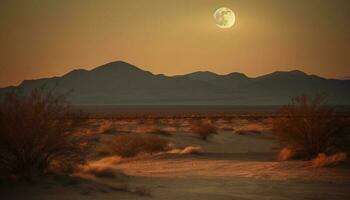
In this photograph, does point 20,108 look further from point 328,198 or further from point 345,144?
point 345,144

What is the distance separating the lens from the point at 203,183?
15969 millimetres

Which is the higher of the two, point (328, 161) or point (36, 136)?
point (36, 136)

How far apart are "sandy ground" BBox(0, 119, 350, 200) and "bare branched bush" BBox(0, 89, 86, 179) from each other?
1.08 m

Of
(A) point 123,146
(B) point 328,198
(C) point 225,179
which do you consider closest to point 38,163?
(C) point 225,179

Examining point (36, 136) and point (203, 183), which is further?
point (203, 183)

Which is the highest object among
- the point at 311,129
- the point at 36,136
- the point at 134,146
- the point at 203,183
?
the point at 36,136

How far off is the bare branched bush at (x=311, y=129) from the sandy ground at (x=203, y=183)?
5.20ft

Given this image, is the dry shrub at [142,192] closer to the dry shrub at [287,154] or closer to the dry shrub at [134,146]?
the dry shrub at [287,154]

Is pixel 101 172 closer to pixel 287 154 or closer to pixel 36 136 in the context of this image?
pixel 36 136

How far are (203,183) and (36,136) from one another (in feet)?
17.0

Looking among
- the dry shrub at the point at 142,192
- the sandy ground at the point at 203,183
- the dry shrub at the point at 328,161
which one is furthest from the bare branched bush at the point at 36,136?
the dry shrub at the point at 328,161

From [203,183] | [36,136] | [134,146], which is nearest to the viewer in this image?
[36,136]

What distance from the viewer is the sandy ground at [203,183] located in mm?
13672

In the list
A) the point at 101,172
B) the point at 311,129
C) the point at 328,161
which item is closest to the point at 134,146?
the point at 311,129
